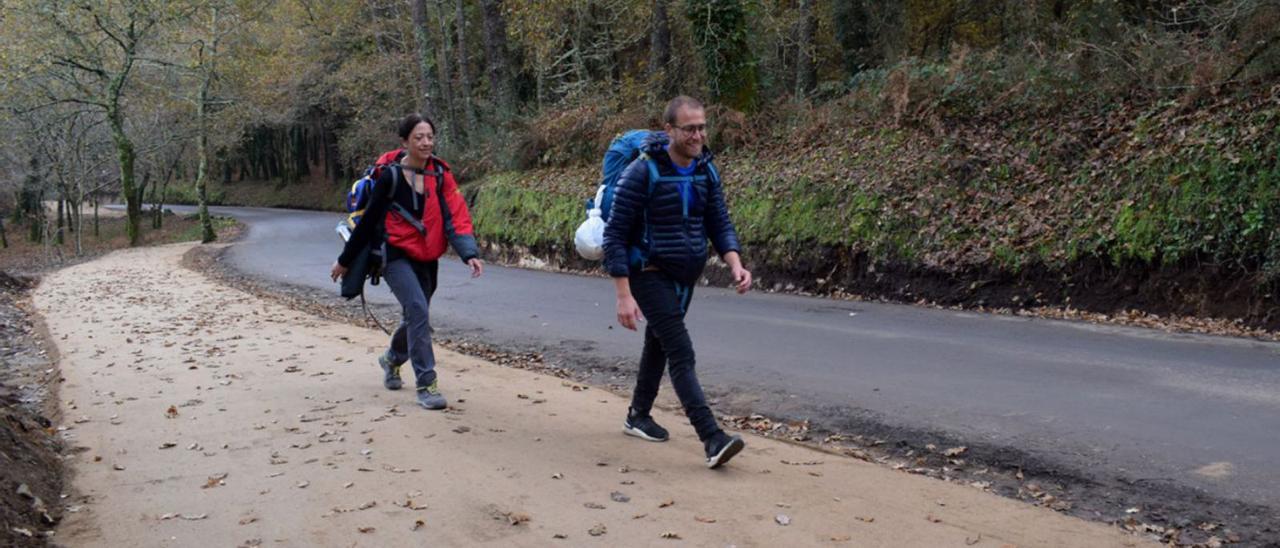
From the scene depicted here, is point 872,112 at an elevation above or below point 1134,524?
above

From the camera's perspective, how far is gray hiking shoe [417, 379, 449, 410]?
7.11m

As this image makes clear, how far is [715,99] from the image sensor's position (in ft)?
69.6

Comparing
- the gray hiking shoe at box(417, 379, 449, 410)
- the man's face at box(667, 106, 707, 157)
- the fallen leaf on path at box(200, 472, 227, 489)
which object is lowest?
the fallen leaf on path at box(200, 472, 227, 489)

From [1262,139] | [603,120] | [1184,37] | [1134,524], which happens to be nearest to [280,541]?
[1134,524]

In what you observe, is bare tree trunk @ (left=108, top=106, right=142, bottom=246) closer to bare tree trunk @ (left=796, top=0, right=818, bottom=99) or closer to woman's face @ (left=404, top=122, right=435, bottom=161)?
bare tree trunk @ (left=796, top=0, right=818, bottom=99)

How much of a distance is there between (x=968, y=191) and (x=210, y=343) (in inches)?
388

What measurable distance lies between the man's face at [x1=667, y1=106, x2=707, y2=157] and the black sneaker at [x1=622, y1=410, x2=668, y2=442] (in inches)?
67.0

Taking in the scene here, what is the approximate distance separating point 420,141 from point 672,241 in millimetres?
2258

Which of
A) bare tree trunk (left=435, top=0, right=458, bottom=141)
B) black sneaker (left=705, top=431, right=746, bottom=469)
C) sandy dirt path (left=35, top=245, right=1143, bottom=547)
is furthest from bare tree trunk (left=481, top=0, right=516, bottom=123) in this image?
black sneaker (left=705, top=431, right=746, bottom=469)

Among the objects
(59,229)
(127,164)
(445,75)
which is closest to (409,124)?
(445,75)

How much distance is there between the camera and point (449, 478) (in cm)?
548

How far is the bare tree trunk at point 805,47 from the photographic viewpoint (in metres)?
22.6

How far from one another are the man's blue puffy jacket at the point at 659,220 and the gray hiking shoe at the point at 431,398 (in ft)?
6.74

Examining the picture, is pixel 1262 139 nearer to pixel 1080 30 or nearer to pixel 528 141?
pixel 1080 30
